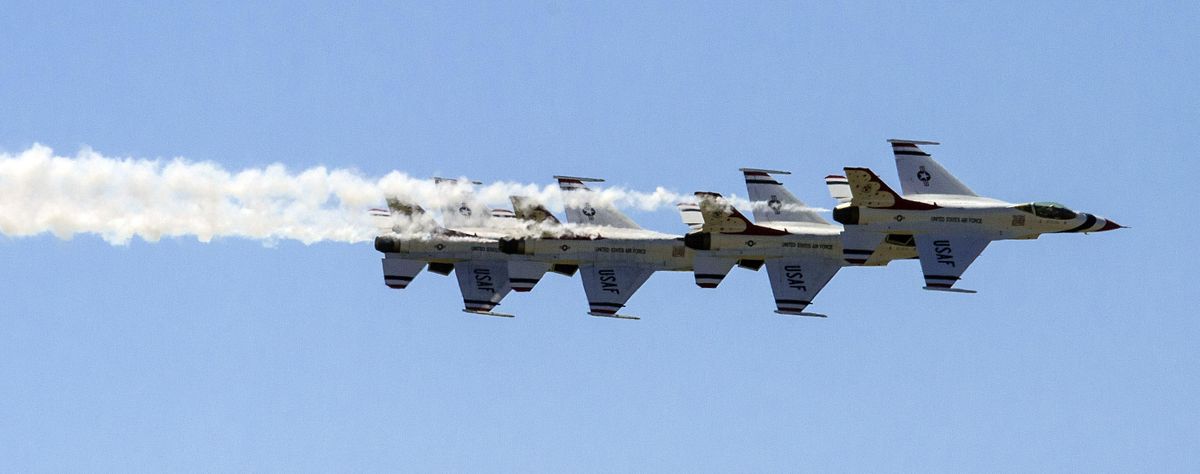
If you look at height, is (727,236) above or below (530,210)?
below

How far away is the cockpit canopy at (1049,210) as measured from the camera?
111 metres

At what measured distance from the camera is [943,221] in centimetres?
11062

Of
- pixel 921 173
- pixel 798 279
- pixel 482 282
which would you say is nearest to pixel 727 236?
pixel 798 279

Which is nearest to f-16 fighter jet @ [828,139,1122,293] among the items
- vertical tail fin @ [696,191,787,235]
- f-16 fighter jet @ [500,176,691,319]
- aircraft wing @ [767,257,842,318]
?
aircraft wing @ [767,257,842,318]

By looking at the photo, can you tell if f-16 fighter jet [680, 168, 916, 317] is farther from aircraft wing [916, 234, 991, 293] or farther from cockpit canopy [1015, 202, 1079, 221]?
cockpit canopy [1015, 202, 1079, 221]

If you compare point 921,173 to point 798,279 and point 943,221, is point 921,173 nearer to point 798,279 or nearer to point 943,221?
point 943,221

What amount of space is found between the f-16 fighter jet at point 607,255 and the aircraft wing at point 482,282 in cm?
158

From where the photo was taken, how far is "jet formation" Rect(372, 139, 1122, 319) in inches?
4355

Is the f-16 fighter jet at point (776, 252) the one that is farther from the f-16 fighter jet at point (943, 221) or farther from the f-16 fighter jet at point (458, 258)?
the f-16 fighter jet at point (458, 258)

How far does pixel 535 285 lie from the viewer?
11694 centimetres

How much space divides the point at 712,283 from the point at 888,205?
894 centimetres

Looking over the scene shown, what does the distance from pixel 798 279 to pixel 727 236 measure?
145 inches

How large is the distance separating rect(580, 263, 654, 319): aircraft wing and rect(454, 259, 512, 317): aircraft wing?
13.5 ft

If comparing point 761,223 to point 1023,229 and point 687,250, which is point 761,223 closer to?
point 687,250
